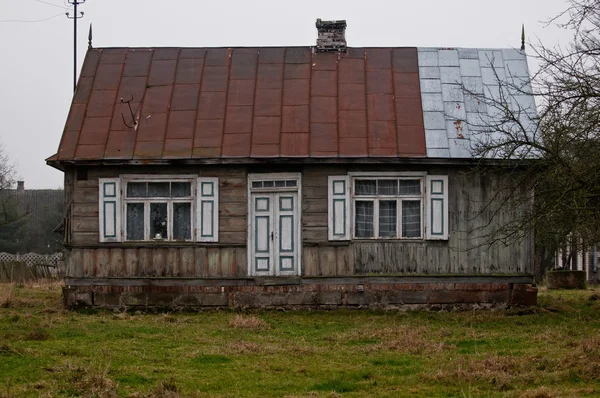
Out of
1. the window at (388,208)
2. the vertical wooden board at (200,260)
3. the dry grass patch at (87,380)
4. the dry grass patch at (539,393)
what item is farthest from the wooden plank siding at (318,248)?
the dry grass patch at (539,393)

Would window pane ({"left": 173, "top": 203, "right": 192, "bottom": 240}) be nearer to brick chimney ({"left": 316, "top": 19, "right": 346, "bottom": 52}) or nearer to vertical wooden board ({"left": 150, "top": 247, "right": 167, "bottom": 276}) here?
vertical wooden board ({"left": 150, "top": 247, "right": 167, "bottom": 276})

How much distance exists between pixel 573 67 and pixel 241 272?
8900mm

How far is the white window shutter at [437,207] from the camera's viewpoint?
19.6m

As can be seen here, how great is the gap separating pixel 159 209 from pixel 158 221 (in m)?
0.25

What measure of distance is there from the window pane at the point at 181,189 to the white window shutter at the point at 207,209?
0.77ft

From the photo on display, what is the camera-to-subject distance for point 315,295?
64.6 feet

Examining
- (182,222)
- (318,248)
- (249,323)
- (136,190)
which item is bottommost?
(249,323)

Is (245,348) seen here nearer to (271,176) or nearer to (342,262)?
(342,262)

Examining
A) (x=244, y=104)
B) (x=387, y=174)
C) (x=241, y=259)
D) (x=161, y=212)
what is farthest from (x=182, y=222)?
(x=387, y=174)

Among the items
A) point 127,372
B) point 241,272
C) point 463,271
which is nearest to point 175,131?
point 241,272

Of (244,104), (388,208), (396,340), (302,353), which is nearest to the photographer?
(302,353)

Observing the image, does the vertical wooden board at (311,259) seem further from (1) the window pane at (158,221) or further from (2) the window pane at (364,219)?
(1) the window pane at (158,221)

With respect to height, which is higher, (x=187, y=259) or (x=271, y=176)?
(x=271, y=176)

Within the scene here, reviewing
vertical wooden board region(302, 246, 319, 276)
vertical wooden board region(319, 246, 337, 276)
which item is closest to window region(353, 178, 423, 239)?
vertical wooden board region(319, 246, 337, 276)
